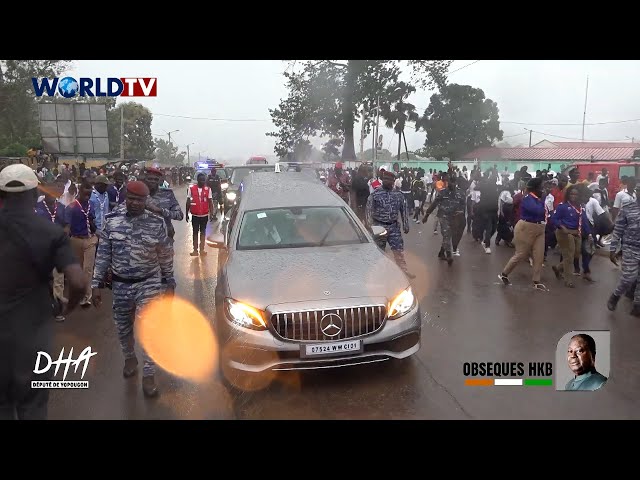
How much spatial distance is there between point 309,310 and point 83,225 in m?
4.19

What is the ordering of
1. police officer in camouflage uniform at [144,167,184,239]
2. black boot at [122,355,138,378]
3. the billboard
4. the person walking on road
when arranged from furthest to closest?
the billboard → the person walking on road → police officer in camouflage uniform at [144,167,184,239] → black boot at [122,355,138,378]

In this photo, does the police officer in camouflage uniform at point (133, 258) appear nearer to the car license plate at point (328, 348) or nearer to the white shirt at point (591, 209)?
the car license plate at point (328, 348)

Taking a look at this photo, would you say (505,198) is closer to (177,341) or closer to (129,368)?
Answer: (177,341)

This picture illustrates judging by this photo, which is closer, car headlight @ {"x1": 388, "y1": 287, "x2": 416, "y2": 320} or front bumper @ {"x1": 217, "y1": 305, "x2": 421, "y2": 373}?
front bumper @ {"x1": 217, "y1": 305, "x2": 421, "y2": 373}

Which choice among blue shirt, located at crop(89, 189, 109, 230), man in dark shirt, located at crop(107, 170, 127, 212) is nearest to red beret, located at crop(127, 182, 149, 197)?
blue shirt, located at crop(89, 189, 109, 230)

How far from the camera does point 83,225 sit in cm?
665

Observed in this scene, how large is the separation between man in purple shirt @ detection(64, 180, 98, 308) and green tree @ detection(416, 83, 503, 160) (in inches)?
1942

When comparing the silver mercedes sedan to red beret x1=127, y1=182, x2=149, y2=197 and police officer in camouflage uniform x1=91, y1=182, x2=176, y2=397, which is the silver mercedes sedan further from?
red beret x1=127, y1=182, x2=149, y2=197

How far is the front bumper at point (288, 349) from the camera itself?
4.00m

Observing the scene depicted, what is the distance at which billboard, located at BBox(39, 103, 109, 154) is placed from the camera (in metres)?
15.7

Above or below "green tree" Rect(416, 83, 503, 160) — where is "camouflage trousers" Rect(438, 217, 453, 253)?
below

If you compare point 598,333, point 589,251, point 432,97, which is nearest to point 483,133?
point 432,97

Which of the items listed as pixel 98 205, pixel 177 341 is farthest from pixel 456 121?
pixel 177 341

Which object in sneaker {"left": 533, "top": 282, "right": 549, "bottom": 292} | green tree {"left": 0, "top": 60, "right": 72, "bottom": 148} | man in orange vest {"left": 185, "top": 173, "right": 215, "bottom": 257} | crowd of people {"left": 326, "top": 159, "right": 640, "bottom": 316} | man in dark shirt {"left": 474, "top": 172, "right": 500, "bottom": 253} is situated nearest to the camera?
crowd of people {"left": 326, "top": 159, "right": 640, "bottom": 316}
